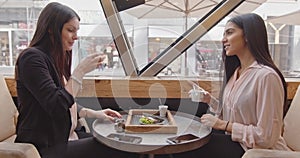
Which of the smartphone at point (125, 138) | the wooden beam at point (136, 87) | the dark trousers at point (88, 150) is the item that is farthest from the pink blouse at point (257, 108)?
the dark trousers at point (88, 150)

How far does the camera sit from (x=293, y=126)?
2070mm

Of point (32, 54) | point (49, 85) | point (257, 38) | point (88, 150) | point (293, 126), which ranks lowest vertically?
point (88, 150)

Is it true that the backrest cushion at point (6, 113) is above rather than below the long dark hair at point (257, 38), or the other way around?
below

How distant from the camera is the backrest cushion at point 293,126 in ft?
6.61

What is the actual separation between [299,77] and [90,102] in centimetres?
189

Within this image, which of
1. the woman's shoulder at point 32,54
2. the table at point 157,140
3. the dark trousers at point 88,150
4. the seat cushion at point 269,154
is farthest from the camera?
the dark trousers at point 88,150

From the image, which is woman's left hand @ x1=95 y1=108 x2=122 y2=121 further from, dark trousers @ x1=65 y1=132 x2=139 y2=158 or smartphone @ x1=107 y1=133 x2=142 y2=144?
smartphone @ x1=107 y1=133 x2=142 y2=144

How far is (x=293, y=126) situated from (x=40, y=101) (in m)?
1.63

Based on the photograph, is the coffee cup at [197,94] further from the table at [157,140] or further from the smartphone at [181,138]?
the smartphone at [181,138]

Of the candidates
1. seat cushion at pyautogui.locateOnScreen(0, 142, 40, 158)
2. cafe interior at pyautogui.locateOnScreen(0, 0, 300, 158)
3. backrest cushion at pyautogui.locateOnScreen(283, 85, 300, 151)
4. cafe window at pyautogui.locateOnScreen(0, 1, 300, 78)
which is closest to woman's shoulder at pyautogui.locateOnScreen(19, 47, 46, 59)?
seat cushion at pyautogui.locateOnScreen(0, 142, 40, 158)

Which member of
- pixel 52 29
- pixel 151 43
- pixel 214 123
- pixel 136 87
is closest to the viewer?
pixel 52 29

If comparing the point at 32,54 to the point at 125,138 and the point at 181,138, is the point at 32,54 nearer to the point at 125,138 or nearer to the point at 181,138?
the point at 125,138

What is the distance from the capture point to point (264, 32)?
1792 millimetres

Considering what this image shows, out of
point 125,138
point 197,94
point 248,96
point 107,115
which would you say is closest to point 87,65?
point 107,115
